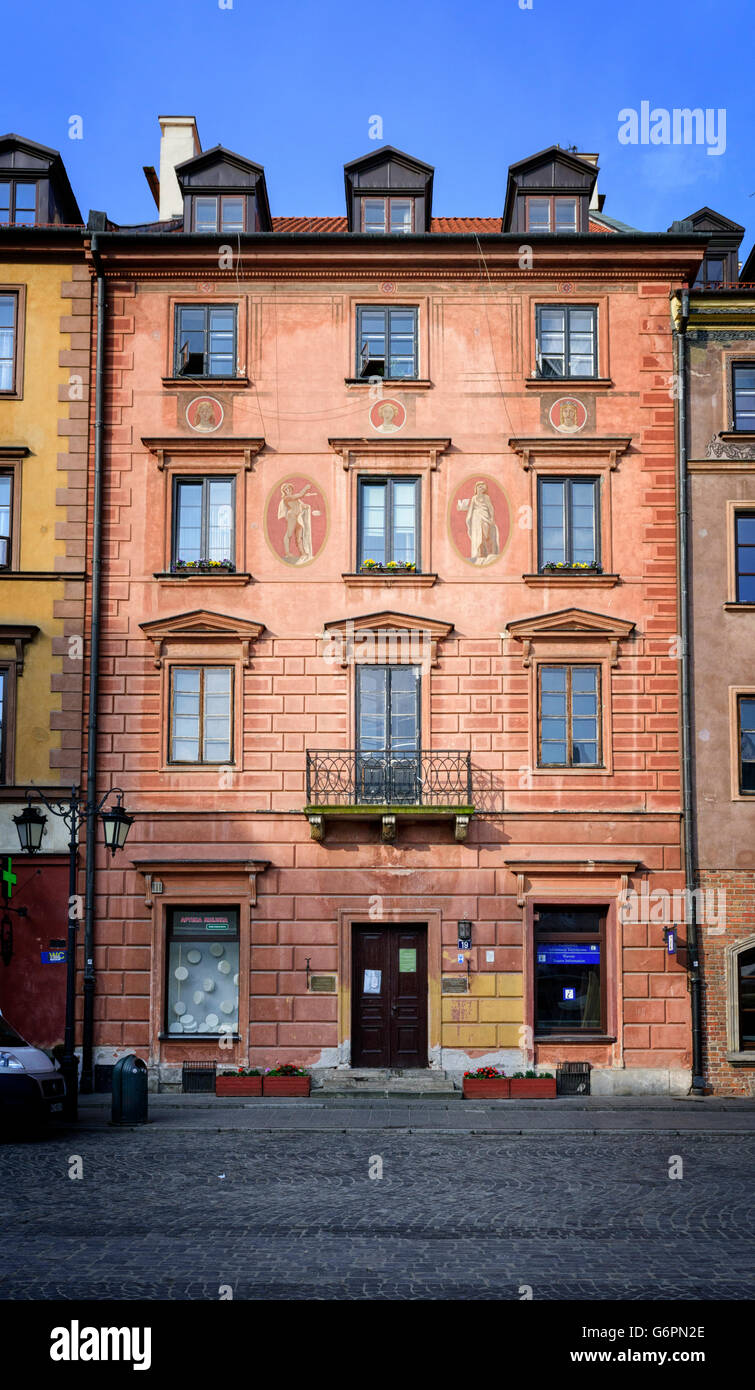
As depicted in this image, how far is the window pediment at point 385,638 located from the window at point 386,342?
16.0 feet

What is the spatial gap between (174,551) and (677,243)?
11443 millimetres

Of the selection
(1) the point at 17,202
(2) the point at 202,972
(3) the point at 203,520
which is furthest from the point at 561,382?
(2) the point at 202,972

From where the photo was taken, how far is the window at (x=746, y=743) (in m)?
25.8

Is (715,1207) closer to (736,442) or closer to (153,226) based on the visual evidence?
(736,442)

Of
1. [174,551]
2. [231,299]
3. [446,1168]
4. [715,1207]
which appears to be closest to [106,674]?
[174,551]

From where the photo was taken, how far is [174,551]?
26.5 meters

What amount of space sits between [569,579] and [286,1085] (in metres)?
10.6

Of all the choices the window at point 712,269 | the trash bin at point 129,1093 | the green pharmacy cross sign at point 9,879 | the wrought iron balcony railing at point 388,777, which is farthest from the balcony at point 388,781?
the window at point 712,269

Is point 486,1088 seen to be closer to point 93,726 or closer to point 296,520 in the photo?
Answer: point 93,726

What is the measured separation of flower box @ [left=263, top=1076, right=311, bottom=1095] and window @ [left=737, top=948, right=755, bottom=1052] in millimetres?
8040

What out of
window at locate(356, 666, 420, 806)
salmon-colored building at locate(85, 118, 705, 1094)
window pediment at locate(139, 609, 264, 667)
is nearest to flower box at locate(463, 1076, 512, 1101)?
salmon-colored building at locate(85, 118, 705, 1094)

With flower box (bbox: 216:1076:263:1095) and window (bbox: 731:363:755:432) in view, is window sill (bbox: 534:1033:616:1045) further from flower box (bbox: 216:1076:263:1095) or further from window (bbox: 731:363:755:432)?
window (bbox: 731:363:755:432)

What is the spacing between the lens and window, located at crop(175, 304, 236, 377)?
2692cm

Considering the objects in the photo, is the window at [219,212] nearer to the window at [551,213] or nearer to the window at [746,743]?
the window at [551,213]
